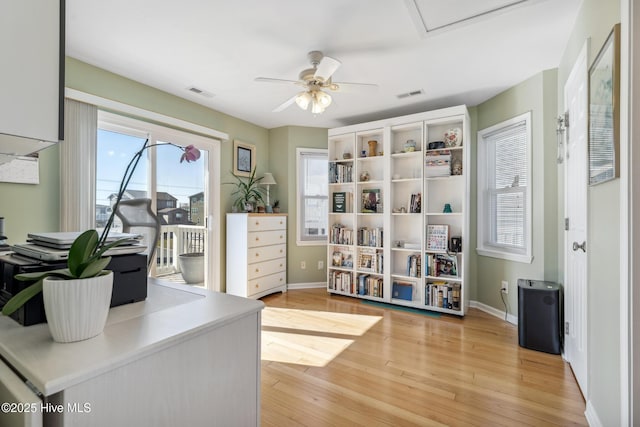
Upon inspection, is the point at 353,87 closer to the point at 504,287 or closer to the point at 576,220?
the point at 576,220

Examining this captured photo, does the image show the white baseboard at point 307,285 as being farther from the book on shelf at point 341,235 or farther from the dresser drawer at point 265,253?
the book on shelf at point 341,235

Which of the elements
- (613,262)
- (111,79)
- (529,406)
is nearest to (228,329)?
(613,262)

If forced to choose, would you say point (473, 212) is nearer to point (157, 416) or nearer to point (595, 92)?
point (595, 92)

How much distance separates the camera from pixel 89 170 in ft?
8.63

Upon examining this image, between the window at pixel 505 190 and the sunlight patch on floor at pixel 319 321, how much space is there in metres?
1.59

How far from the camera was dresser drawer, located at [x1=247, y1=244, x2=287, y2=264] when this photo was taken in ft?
12.6

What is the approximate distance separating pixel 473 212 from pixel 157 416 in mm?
3677

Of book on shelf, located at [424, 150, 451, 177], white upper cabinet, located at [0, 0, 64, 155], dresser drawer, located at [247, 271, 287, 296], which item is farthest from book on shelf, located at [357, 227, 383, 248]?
white upper cabinet, located at [0, 0, 64, 155]

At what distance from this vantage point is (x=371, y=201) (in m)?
4.05

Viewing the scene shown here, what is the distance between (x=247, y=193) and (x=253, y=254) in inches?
33.8

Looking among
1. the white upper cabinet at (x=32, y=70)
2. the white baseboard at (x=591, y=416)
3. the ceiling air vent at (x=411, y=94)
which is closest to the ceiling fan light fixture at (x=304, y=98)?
the ceiling air vent at (x=411, y=94)

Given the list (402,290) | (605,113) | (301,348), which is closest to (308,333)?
(301,348)

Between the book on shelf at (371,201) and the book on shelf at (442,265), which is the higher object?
the book on shelf at (371,201)

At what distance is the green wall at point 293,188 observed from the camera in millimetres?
4551
